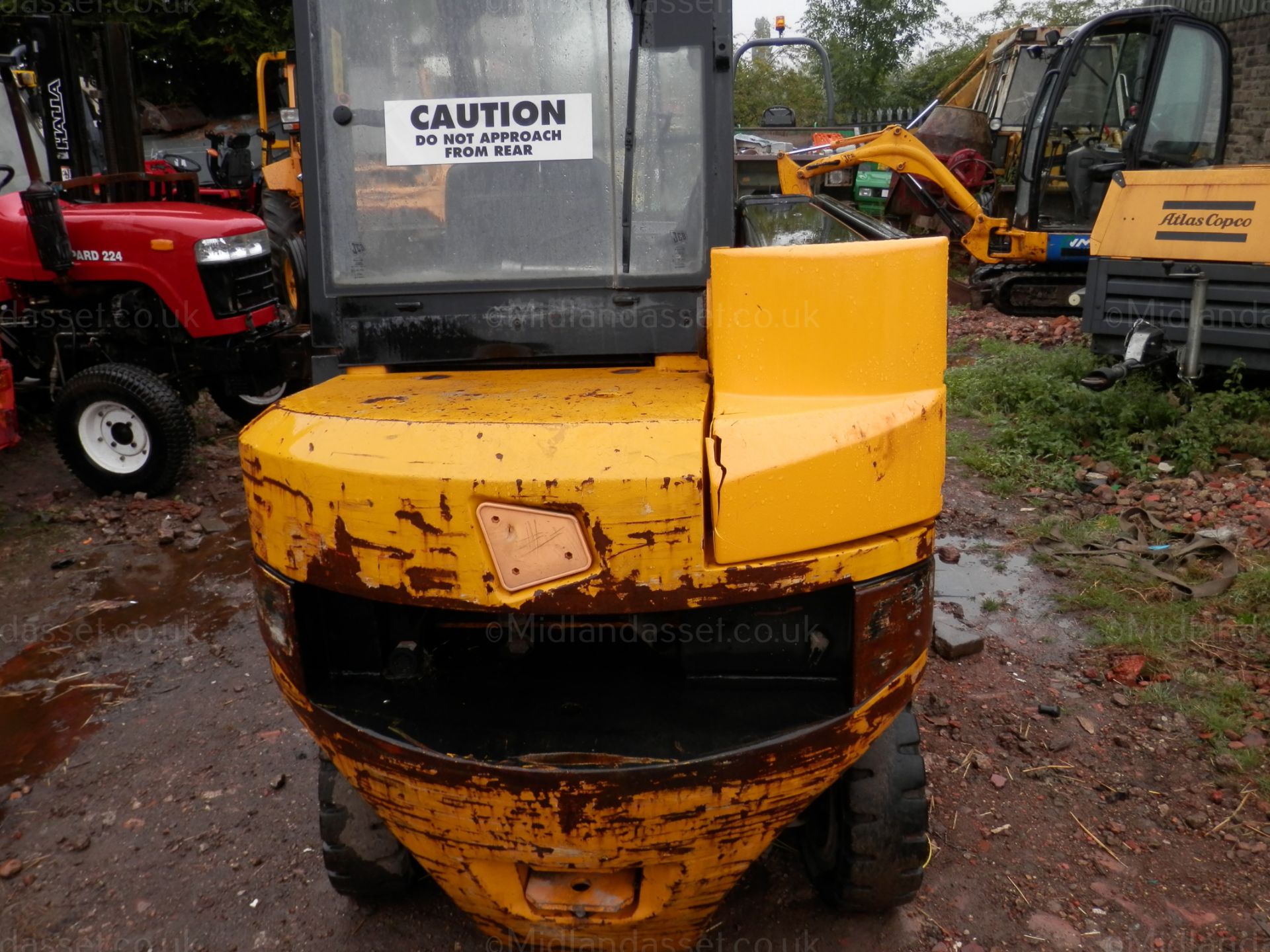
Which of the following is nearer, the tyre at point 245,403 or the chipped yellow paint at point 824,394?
the chipped yellow paint at point 824,394

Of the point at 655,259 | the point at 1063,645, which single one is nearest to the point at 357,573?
the point at 655,259

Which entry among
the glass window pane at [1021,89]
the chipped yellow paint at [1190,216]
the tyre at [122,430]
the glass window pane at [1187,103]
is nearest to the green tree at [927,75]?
the glass window pane at [1021,89]

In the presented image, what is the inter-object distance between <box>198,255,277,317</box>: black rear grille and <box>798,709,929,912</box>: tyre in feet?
17.3

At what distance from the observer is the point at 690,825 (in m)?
2.09

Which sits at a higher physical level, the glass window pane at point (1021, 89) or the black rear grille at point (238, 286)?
the glass window pane at point (1021, 89)

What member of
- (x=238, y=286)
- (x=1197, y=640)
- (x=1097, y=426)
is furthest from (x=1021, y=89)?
(x=1197, y=640)

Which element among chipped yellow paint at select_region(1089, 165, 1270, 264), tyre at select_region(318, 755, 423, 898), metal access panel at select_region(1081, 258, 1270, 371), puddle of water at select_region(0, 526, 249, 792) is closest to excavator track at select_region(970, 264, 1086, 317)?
metal access panel at select_region(1081, 258, 1270, 371)

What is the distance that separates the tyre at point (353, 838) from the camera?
104 inches

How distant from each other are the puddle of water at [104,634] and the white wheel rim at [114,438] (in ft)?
2.77

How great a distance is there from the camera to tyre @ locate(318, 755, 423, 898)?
264 cm

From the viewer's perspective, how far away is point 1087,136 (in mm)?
10055

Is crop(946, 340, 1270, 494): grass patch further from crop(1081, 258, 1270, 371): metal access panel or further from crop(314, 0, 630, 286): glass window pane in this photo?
crop(314, 0, 630, 286): glass window pane

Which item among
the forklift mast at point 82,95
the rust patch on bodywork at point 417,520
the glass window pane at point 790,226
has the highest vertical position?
the forklift mast at point 82,95

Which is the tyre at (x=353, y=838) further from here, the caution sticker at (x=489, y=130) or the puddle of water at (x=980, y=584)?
the puddle of water at (x=980, y=584)
